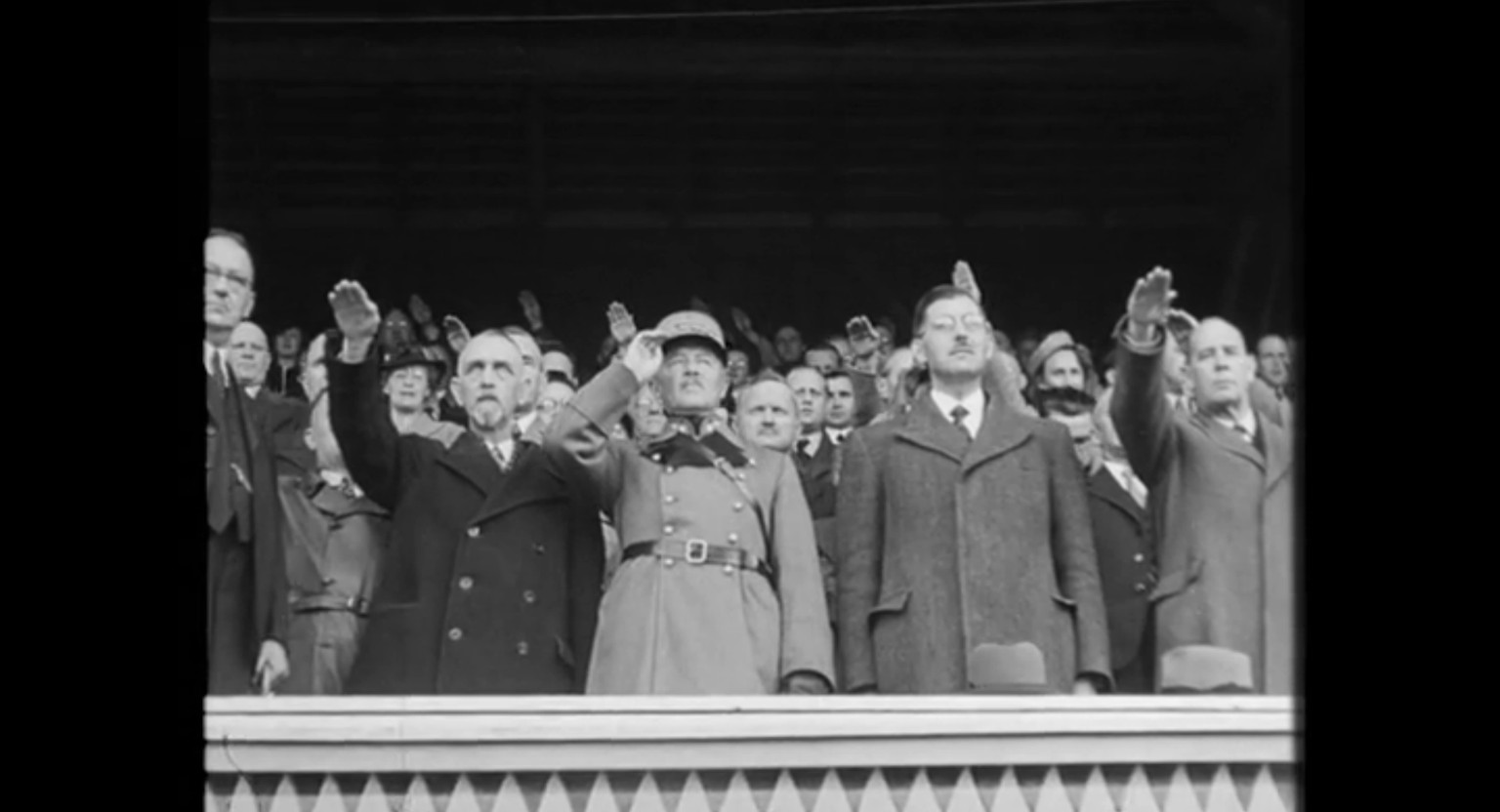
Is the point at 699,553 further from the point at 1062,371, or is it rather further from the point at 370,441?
the point at 1062,371

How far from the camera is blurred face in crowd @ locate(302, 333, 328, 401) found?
18.2 ft

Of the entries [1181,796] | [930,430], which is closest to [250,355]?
[930,430]

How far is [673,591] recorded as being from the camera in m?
5.53

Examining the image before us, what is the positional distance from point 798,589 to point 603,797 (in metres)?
0.75

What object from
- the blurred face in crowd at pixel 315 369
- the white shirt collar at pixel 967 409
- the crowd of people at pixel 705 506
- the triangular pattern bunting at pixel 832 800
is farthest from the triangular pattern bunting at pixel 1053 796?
the blurred face in crowd at pixel 315 369

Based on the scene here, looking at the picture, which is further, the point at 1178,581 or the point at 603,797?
the point at 1178,581

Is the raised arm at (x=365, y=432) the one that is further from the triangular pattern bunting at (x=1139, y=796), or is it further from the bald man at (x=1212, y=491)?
the triangular pattern bunting at (x=1139, y=796)

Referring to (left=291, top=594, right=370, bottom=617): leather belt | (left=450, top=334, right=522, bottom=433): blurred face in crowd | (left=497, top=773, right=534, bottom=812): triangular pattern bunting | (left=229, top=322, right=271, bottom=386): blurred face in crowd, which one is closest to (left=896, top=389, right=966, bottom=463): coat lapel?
(left=450, top=334, right=522, bottom=433): blurred face in crowd

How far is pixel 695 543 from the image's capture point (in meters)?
5.56

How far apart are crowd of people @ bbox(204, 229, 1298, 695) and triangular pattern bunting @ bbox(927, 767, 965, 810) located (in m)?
0.22

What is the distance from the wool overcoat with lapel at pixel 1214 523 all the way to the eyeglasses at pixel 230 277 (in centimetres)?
234

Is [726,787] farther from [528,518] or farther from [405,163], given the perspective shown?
[405,163]

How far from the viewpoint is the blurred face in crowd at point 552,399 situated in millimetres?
5547

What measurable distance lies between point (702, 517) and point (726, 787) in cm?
71
